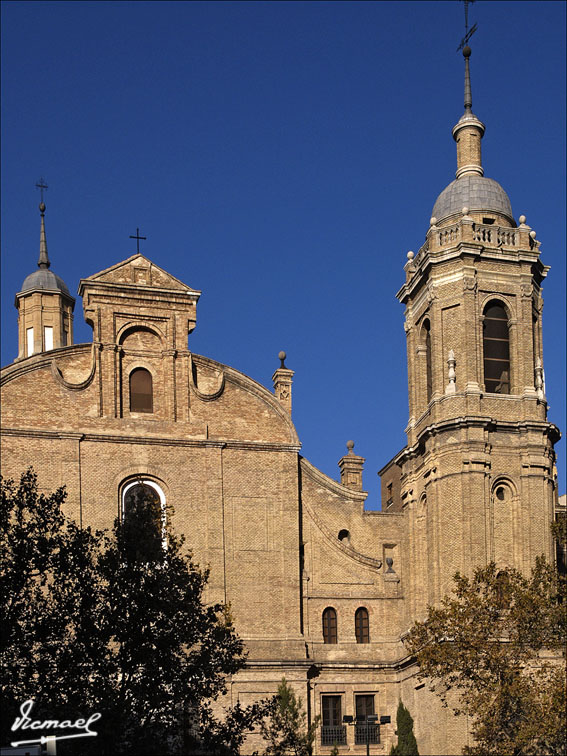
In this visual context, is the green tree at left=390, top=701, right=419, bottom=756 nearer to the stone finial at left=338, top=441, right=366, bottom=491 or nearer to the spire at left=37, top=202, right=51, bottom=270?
the stone finial at left=338, top=441, right=366, bottom=491

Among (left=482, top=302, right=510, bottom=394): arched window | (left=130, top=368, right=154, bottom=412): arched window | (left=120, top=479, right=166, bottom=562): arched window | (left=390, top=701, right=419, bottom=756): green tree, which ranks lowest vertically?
(left=390, top=701, right=419, bottom=756): green tree

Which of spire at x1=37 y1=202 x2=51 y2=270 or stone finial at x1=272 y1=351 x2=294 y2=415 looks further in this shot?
spire at x1=37 y1=202 x2=51 y2=270

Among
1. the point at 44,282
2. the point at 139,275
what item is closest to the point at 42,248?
the point at 44,282

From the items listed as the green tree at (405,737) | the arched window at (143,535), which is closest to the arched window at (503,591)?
the green tree at (405,737)

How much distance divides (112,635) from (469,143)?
26.1m

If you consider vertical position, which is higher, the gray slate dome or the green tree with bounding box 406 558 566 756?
the gray slate dome

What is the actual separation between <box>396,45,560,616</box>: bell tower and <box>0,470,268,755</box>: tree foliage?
42.4 feet

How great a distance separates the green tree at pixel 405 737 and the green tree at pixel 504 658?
4.30m

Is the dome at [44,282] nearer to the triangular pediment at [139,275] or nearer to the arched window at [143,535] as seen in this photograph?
the triangular pediment at [139,275]

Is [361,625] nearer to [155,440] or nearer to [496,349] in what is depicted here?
[155,440]

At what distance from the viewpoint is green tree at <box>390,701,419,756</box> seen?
40.0 metres

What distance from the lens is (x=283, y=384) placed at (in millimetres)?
44219

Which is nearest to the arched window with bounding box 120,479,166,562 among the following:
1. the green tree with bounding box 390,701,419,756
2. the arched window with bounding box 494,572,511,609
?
the arched window with bounding box 494,572,511,609

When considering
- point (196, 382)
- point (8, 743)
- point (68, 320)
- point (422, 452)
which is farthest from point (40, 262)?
point (8, 743)
